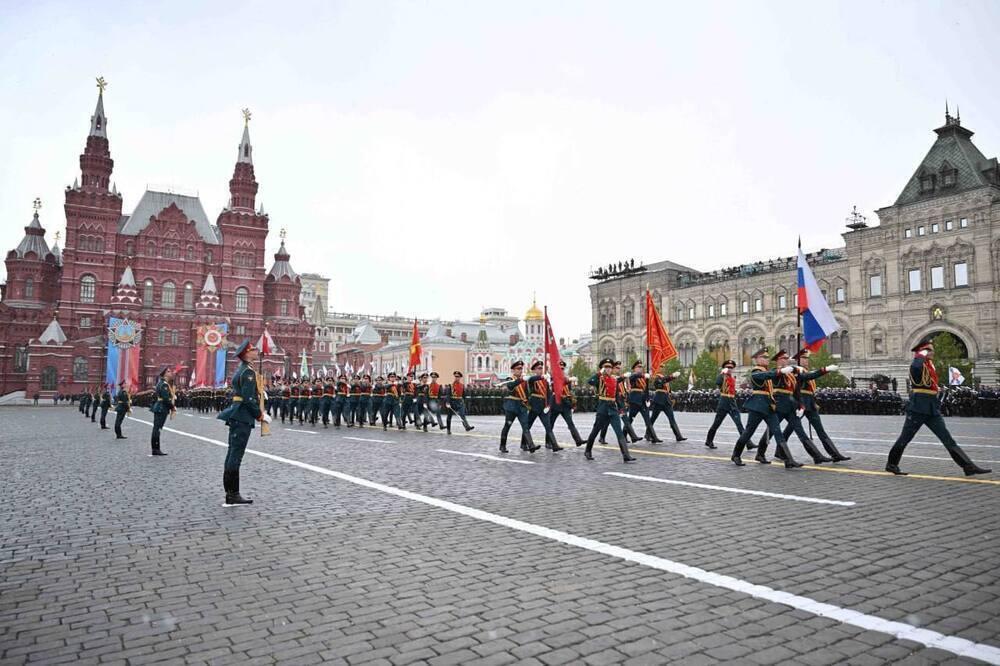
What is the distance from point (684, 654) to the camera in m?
3.33

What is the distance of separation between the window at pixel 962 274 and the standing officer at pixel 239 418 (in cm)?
5883

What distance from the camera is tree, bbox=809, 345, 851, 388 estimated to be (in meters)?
50.5

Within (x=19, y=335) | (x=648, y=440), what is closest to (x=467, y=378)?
(x=19, y=335)

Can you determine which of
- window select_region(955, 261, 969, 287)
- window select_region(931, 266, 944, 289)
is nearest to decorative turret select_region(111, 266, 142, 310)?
window select_region(931, 266, 944, 289)

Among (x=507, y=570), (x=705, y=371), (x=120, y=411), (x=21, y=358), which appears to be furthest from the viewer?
(x=21, y=358)

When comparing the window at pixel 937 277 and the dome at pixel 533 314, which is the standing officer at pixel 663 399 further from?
the dome at pixel 533 314

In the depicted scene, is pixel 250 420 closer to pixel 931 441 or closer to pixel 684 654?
pixel 684 654

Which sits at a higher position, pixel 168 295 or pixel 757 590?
pixel 168 295

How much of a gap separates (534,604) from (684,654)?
1.07m

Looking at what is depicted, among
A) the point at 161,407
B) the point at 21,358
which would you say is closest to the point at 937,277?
the point at 161,407

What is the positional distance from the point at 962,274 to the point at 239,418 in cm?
5955

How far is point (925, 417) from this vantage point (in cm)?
911

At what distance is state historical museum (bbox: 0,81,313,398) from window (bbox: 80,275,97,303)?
0.11 meters

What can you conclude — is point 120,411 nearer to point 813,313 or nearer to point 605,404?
point 605,404
